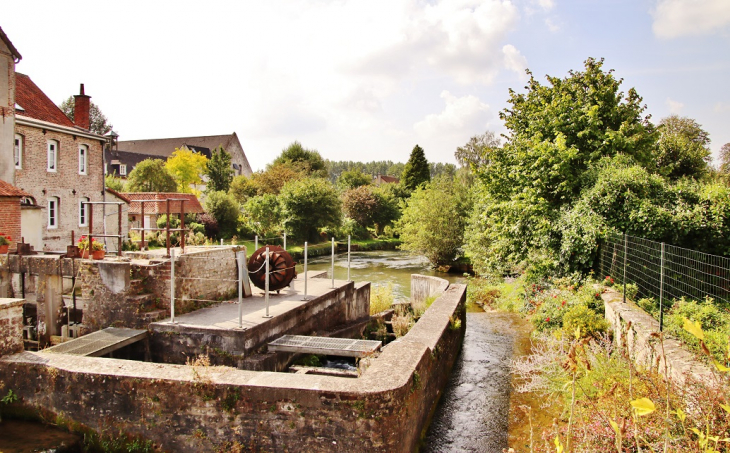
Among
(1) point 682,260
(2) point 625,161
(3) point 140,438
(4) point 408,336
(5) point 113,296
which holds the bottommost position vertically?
(3) point 140,438

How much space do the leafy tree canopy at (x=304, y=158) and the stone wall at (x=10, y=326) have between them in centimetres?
6222

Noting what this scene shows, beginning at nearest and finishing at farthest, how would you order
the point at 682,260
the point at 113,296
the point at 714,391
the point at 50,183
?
the point at 714,391
the point at 682,260
the point at 113,296
the point at 50,183

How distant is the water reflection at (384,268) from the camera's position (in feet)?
87.8

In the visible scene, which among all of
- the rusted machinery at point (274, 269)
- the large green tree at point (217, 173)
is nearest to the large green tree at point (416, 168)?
the large green tree at point (217, 173)

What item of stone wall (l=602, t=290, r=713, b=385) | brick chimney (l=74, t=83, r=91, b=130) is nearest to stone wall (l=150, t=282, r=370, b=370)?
stone wall (l=602, t=290, r=713, b=385)

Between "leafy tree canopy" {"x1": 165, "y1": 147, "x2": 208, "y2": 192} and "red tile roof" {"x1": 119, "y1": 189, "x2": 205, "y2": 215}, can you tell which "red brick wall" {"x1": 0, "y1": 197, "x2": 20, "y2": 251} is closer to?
"red tile roof" {"x1": 119, "y1": 189, "x2": 205, "y2": 215}

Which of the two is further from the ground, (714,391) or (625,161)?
(625,161)

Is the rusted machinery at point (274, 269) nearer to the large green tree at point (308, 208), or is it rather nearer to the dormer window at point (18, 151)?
the dormer window at point (18, 151)

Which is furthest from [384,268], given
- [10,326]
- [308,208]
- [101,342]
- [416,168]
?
[416,168]

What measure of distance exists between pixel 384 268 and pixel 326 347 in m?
23.6

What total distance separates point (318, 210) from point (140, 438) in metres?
36.6

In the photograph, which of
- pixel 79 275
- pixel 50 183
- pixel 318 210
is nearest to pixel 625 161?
pixel 79 275

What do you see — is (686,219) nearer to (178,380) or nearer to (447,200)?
(178,380)

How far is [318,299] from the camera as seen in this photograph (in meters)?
11.7
